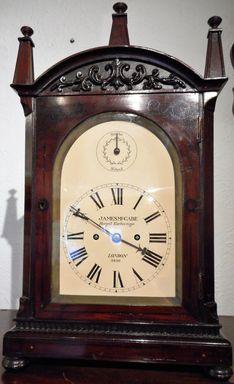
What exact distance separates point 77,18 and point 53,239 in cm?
71

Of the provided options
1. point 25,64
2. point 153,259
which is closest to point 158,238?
point 153,259

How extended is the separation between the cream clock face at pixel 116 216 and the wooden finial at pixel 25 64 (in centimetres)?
13

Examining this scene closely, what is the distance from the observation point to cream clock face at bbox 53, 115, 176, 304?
2.02 ft

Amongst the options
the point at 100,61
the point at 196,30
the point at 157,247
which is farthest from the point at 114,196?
the point at 196,30

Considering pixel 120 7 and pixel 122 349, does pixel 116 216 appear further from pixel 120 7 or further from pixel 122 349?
pixel 120 7

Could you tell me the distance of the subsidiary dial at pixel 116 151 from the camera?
0.63 metres

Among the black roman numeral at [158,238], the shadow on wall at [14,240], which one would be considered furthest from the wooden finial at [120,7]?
the shadow on wall at [14,240]

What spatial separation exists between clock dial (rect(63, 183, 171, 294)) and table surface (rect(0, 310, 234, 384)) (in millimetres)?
136

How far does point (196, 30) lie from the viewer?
3.19 feet

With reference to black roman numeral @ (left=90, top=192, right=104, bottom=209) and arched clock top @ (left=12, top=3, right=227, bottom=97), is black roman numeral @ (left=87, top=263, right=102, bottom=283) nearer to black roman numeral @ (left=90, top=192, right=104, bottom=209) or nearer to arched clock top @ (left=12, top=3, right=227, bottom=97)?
black roman numeral @ (left=90, top=192, right=104, bottom=209)

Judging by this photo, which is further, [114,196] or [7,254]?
[7,254]

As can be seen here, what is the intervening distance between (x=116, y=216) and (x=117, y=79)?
0.82 feet

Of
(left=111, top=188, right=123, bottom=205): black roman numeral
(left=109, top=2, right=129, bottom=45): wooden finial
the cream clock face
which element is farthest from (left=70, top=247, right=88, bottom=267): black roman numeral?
(left=109, top=2, right=129, bottom=45): wooden finial

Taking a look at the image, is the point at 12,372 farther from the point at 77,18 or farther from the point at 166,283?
the point at 77,18
